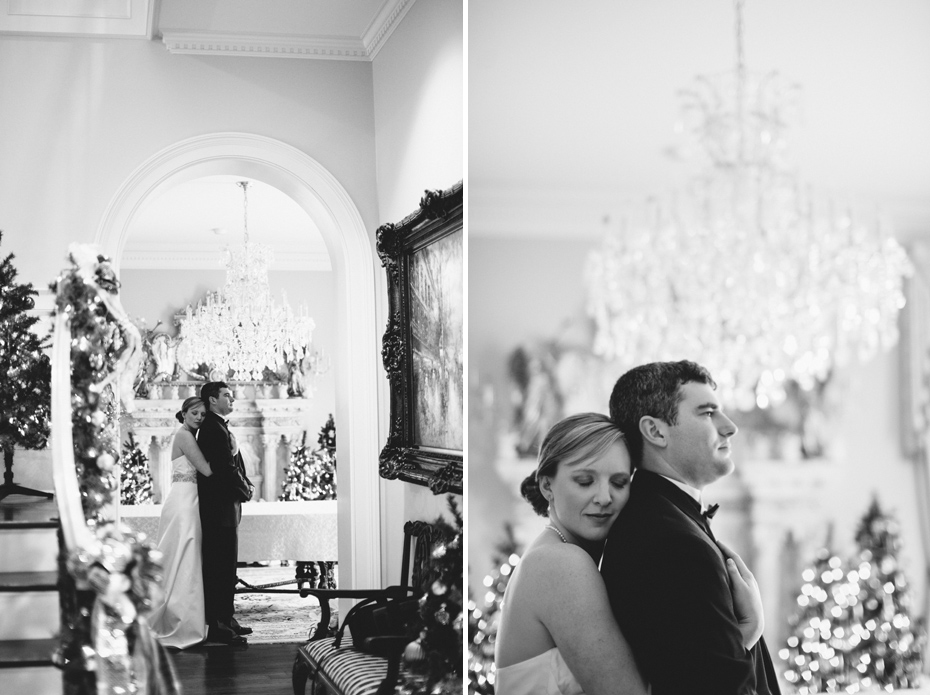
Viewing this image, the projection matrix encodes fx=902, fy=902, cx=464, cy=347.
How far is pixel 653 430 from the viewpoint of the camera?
7.52ft

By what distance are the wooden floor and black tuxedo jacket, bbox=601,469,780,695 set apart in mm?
2554

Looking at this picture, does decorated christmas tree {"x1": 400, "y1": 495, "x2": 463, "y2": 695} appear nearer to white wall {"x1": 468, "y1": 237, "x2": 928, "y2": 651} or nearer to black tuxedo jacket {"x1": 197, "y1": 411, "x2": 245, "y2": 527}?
white wall {"x1": 468, "y1": 237, "x2": 928, "y2": 651}

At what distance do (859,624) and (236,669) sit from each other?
2.91 meters

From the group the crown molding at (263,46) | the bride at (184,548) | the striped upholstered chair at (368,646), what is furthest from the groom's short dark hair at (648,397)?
the bride at (184,548)

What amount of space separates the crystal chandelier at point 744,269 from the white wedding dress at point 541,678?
115 centimetres

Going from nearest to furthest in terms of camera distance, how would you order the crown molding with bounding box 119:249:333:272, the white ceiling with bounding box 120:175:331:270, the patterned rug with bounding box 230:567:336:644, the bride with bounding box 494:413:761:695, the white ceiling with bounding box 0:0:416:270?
the bride with bounding box 494:413:761:695 → the white ceiling with bounding box 0:0:416:270 → the patterned rug with bounding box 230:567:336:644 → the white ceiling with bounding box 120:175:331:270 → the crown molding with bounding box 119:249:333:272

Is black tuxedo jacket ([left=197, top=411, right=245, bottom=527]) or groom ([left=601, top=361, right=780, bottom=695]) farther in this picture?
black tuxedo jacket ([left=197, top=411, right=245, bottom=527])

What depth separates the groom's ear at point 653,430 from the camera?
2.27 meters

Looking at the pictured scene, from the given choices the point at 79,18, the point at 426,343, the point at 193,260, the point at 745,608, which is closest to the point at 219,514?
the point at 426,343

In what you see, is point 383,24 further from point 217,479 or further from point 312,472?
point 312,472

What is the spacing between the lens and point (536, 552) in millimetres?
2133

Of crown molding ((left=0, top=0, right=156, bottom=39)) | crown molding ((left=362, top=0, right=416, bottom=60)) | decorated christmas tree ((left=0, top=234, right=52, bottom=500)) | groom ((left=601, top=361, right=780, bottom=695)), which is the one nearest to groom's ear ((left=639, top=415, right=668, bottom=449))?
groom ((left=601, top=361, right=780, bottom=695))

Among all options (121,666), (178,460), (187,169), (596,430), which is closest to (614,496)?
(596,430)

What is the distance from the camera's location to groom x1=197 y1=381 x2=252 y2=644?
501 centimetres
